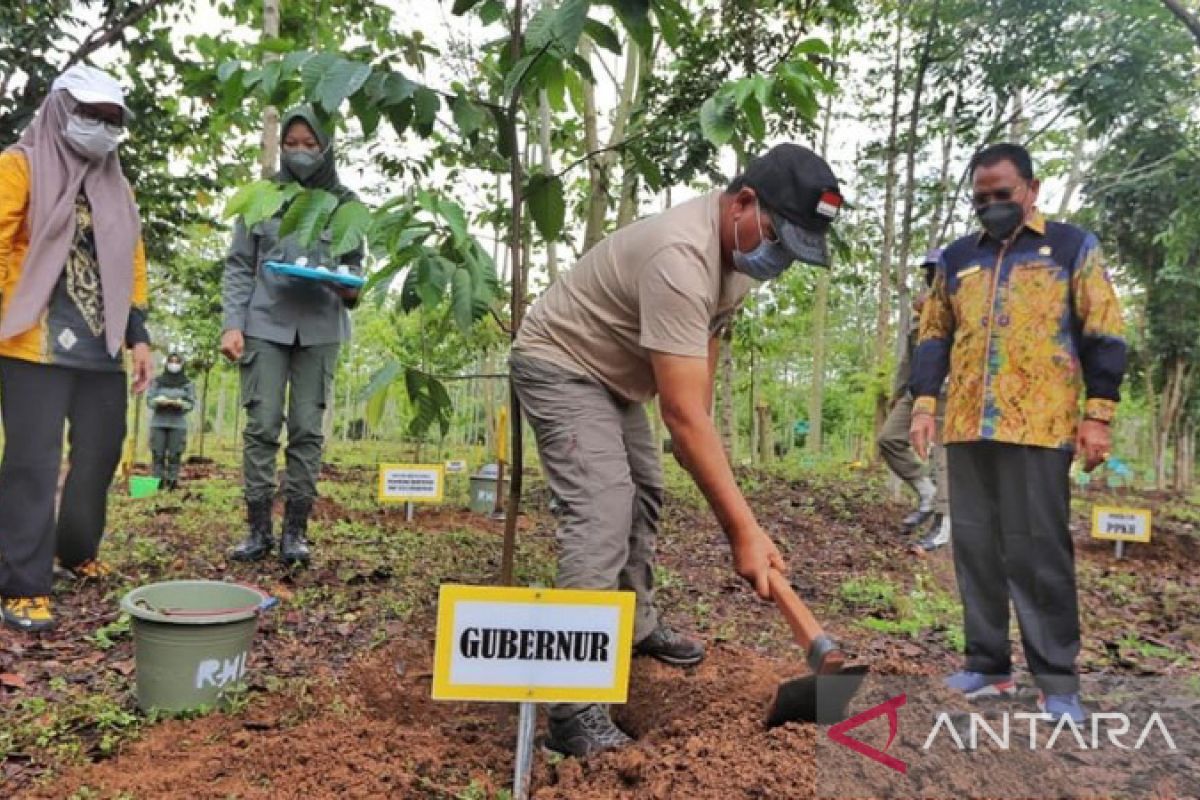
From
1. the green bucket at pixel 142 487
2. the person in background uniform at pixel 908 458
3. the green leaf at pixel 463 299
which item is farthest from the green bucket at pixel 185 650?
the green bucket at pixel 142 487

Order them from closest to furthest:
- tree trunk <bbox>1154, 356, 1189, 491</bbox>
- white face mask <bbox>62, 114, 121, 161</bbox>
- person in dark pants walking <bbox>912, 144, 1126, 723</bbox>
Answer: person in dark pants walking <bbox>912, 144, 1126, 723</bbox> → white face mask <bbox>62, 114, 121, 161</bbox> → tree trunk <bbox>1154, 356, 1189, 491</bbox>

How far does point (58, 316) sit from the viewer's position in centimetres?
259

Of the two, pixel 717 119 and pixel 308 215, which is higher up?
pixel 717 119

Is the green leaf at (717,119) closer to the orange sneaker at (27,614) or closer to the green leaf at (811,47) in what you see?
the green leaf at (811,47)

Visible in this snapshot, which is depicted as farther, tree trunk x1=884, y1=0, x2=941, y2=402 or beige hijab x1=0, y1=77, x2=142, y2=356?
tree trunk x1=884, y1=0, x2=941, y2=402

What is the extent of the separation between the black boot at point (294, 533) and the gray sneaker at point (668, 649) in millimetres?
1626

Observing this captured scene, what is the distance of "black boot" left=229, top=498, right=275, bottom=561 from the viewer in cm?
337

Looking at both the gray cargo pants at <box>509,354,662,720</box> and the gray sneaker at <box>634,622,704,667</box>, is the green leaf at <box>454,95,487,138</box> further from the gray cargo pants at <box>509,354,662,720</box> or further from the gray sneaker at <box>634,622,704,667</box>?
the gray sneaker at <box>634,622,704,667</box>

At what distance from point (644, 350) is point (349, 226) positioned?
696 millimetres

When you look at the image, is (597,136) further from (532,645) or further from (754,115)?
(532,645)

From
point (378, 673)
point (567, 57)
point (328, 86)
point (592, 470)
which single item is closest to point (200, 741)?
point (378, 673)

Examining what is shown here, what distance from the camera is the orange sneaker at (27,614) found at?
248 cm

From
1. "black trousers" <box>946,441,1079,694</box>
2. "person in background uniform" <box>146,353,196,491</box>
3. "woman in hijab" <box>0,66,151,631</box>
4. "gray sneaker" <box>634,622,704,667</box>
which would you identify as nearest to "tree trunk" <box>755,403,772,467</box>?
"person in background uniform" <box>146,353,196,491</box>

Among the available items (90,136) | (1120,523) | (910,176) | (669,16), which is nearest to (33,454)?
(90,136)
